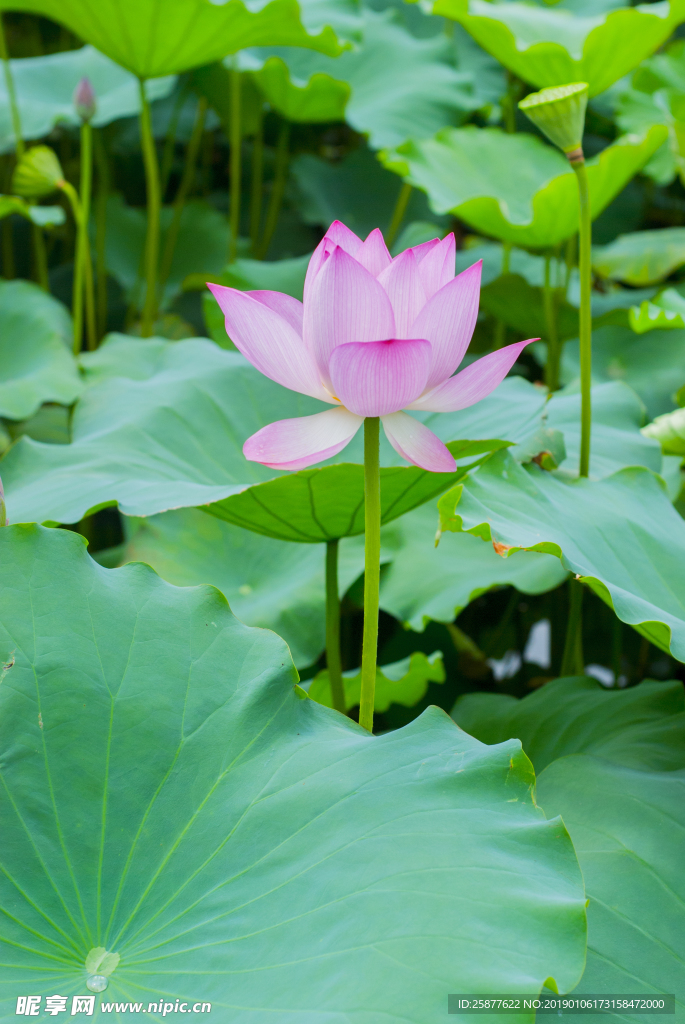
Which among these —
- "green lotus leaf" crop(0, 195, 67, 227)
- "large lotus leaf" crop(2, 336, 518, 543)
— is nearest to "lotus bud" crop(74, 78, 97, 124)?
"green lotus leaf" crop(0, 195, 67, 227)

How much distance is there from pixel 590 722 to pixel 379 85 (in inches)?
69.9

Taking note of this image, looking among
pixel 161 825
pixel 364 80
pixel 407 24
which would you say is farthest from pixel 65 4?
pixel 407 24

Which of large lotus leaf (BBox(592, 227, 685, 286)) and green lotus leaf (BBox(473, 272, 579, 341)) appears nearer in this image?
green lotus leaf (BBox(473, 272, 579, 341))

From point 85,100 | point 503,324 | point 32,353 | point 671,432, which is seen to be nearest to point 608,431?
point 671,432

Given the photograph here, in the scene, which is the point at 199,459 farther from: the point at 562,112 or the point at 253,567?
the point at 562,112

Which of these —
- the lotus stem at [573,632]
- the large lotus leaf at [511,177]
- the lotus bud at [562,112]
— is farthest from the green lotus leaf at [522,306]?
the lotus bud at [562,112]

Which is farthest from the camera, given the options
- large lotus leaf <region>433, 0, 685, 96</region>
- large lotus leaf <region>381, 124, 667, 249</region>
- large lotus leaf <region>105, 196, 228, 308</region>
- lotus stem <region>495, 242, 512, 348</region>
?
large lotus leaf <region>105, 196, 228, 308</region>

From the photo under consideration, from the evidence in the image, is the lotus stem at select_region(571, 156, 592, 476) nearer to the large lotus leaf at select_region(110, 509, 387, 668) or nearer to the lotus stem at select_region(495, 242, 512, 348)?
the large lotus leaf at select_region(110, 509, 387, 668)

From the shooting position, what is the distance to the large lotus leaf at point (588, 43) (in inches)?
50.9

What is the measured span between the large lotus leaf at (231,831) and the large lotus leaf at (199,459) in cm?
15

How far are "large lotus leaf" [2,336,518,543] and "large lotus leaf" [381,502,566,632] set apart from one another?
179mm

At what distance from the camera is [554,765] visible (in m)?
0.79

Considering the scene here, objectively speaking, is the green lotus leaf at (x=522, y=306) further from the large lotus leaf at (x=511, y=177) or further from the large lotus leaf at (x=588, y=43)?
the large lotus leaf at (x=588, y=43)

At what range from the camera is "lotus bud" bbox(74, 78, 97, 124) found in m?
1.55
